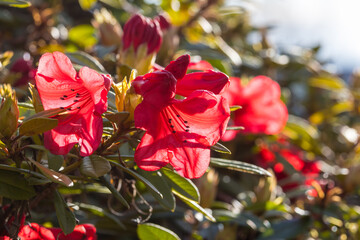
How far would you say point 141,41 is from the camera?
1.13 m

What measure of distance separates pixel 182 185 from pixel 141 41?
14.2 inches

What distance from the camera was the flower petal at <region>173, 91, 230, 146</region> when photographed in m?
0.80

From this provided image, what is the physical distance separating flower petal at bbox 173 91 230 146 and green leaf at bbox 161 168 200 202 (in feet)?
0.52

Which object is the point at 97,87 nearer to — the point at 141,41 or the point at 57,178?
the point at 57,178

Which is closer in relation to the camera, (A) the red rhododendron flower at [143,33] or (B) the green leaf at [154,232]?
(B) the green leaf at [154,232]

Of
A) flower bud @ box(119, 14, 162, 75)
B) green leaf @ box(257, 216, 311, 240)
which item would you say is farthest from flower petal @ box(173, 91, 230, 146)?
green leaf @ box(257, 216, 311, 240)

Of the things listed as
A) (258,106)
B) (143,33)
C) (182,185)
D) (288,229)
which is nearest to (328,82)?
(258,106)

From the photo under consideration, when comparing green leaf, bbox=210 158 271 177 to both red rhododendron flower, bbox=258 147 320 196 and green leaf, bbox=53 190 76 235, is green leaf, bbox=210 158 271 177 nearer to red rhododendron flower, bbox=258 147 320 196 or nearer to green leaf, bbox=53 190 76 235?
green leaf, bbox=53 190 76 235

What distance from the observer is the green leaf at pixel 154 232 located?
1.00m

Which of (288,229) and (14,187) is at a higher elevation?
(14,187)

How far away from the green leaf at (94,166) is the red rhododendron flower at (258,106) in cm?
96

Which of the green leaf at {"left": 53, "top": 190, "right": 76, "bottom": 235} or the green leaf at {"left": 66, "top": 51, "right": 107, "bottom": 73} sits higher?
the green leaf at {"left": 66, "top": 51, "right": 107, "bottom": 73}

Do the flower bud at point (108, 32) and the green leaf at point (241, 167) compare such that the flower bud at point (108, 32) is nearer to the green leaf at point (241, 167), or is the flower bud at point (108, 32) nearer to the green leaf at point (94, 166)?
the green leaf at point (241, 167)

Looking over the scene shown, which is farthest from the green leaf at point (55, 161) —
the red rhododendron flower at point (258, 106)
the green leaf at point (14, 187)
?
the red rhododendron flower at point (258, 106)
